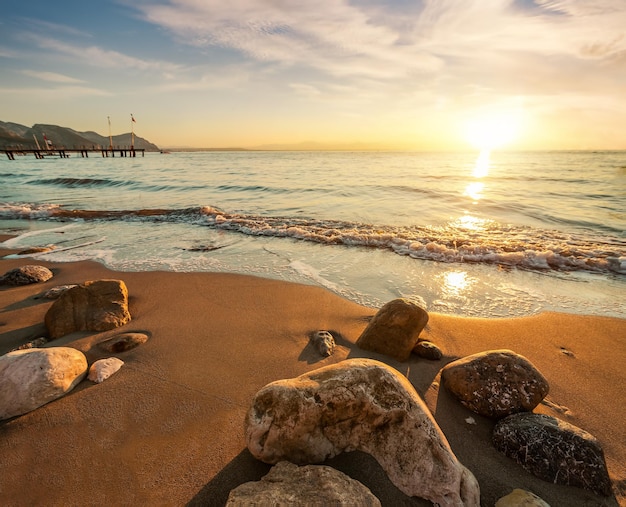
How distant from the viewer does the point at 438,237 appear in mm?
8242

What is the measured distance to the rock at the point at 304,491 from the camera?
5.07ft

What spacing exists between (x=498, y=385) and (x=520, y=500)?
3.11 ft

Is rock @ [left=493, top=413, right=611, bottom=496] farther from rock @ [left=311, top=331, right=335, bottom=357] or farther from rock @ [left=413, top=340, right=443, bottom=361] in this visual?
rock @ [left=311, top=331, right=335, bottom=357]

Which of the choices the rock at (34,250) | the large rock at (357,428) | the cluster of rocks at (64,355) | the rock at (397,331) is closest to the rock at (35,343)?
the cluster of rocks at (64,355)

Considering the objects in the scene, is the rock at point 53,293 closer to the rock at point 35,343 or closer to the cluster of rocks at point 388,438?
the rock at point 35,343

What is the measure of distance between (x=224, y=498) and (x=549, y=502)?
6.78ft

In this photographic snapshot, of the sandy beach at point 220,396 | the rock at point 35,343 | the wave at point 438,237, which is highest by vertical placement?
the wave at point 438,237

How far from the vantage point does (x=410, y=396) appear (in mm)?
2059

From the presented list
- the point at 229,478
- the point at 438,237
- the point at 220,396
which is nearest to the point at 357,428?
the point at 229,478

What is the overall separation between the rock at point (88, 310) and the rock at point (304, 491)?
3.11 m

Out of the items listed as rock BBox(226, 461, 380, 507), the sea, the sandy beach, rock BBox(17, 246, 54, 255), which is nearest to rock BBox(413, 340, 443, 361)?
the sandy beach

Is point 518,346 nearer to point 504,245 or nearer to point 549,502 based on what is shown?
point 549,502

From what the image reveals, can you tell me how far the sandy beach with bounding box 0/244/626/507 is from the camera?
2.03 m

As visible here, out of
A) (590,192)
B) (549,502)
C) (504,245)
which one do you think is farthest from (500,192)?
(549,502)
